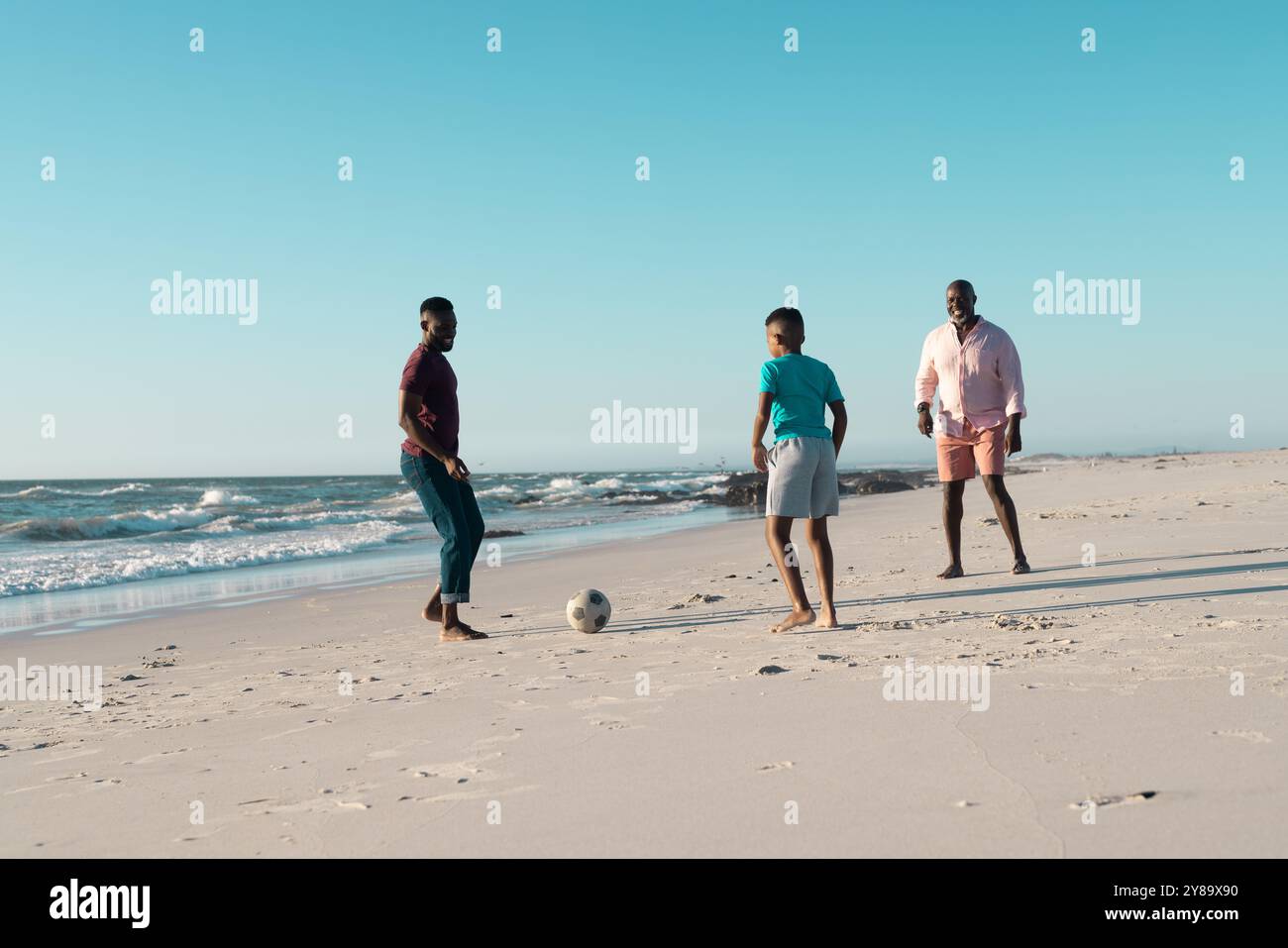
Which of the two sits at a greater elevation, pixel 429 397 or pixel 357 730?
pixel 429 397

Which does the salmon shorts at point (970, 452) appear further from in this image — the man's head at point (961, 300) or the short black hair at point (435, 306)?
the short black hair at point (435, 306)

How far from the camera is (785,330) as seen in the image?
5574 mm

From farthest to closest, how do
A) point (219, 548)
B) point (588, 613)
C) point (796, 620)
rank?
1. point (219, 548)
2. point (588, 613)
3. point (796, 620)

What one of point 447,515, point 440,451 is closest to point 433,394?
point 440,451

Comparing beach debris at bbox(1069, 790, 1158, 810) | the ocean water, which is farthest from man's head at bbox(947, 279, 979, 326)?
the ocean water

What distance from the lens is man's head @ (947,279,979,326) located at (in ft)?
22.8

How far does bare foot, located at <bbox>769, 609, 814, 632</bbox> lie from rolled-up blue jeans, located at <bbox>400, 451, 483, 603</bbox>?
6.65 ft

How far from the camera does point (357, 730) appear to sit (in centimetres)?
380

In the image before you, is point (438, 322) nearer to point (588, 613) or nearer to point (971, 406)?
point (588, 613)

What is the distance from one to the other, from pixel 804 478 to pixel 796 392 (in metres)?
0.49
